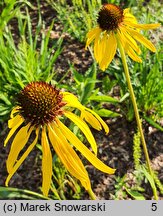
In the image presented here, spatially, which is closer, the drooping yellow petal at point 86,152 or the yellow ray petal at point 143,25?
the drooping yellow petal at point 86,152

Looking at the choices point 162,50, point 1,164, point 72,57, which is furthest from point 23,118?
point 72,57

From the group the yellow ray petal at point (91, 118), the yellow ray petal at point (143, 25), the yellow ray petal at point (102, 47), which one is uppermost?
the yellow ray petal at point (143, 25)

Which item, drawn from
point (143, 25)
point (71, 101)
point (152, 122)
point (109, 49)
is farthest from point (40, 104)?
point (152, 122)

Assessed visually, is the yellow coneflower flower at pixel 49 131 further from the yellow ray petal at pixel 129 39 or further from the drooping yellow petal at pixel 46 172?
the yellow ray petal at pixel 129 39

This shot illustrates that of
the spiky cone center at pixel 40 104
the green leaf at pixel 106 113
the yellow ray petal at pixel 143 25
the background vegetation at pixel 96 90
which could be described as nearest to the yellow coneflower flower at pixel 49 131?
the spiky cone center at pixel 40 104

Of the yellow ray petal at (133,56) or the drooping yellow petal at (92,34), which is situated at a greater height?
the drooping yellow petal at (92,34)

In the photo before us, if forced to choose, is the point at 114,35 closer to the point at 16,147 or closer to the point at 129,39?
the point at 129,39
